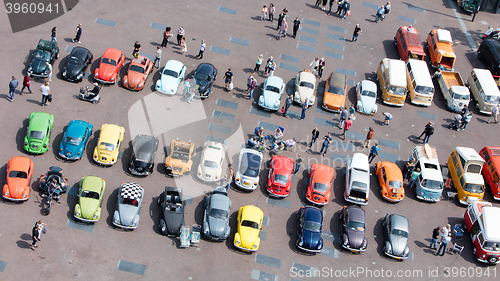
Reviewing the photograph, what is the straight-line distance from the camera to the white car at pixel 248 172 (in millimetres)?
29953

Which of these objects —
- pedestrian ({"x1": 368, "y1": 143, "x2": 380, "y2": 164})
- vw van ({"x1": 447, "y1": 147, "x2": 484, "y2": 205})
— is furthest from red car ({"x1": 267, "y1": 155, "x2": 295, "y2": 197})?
vw van ({"x1": 447, "y1": 147, "x2": 484, "y2": 205})

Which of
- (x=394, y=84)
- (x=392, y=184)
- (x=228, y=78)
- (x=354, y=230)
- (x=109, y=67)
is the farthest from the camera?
(x=394, y=84)

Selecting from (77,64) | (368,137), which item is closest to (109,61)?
(77,64)

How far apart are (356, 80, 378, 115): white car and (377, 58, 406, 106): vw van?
1.03 meters

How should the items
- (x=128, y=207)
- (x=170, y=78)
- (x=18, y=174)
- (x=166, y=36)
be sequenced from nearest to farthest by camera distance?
(x=128, y=207)
(x=18, y=174)
(x=170, y=78)
(x=166, y=36)

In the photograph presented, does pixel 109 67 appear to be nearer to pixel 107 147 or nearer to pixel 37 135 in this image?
pixel 107 147

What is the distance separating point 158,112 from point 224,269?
11927 millimetres

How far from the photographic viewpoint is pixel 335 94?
35812 mm

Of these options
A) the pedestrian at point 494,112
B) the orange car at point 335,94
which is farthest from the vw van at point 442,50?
the orange car at point 335,94

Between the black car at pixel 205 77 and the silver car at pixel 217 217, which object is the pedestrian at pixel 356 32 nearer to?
the black car at pixel 205 77

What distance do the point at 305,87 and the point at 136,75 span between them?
11680 mm

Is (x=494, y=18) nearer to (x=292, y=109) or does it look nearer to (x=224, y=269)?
(x=292, y=109)

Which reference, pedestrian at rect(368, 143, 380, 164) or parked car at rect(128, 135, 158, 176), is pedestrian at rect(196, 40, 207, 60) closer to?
parked car at rect(128, 135, 158, 176)

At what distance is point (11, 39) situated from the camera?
36500 millimetres
